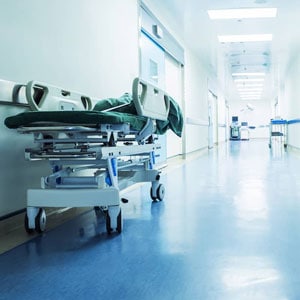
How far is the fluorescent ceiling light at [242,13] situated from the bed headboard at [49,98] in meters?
4.67

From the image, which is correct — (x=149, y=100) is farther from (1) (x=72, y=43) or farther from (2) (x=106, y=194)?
(1) (x=72, y=43)

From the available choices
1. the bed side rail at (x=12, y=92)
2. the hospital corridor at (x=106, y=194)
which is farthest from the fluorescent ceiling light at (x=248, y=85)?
the bed side rail at (x=12, y=92)

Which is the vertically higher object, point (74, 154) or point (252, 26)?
point (252, 26)

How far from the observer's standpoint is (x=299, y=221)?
2.36 metres

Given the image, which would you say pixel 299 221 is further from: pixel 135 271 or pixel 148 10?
pixel 148 10

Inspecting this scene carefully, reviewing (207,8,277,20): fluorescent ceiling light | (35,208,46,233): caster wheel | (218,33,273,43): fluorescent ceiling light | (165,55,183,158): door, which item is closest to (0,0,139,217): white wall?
(35,208,46,233): caster wheel

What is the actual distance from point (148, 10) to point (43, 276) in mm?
5072

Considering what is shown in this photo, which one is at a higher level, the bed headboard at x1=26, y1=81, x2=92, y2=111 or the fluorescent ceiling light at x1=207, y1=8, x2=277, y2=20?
the fluorescent ceiling light at x1=207, y1=8, x2=277, y2=20

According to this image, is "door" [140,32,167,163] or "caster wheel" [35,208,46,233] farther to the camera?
"door" [140,32,167,163]

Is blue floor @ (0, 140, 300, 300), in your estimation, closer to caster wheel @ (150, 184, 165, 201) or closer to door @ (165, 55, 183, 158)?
caster wheel @ (150, 184, 165, 201)

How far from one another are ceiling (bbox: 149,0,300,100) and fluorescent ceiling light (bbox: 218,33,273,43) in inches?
5.8

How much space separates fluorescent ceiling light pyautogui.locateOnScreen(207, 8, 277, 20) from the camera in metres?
6.55

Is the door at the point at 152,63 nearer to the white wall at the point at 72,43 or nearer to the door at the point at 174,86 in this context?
the white wall at the point at 72,43

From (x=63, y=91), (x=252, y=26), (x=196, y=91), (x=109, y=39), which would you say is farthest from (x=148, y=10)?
(x=196, y=91)
